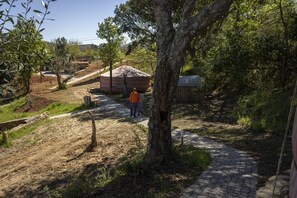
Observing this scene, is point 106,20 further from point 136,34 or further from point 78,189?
point 78,189

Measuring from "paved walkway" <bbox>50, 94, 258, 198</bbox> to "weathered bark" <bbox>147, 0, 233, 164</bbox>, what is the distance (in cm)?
134

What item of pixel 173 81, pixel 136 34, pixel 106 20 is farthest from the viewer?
pixel 136 34

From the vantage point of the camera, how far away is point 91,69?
164 ft

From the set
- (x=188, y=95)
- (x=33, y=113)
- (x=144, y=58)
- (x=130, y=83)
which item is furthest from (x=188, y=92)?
(x=144, y=58)

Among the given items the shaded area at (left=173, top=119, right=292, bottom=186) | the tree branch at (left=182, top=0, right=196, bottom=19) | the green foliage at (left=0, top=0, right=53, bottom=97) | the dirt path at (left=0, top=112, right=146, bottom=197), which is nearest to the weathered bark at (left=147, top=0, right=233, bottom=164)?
the tree branch at (left=182, top=0, right=196, bottom=19)

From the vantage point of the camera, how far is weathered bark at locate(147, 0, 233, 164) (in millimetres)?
7805

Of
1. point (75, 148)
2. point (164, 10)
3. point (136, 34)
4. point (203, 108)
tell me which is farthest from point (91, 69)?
point (164, 10)

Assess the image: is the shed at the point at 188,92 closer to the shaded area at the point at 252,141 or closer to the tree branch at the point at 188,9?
the shaded area at the point at 252,141

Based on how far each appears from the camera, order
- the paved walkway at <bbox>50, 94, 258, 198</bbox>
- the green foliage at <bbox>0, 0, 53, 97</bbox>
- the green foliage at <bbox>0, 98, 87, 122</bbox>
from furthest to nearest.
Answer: the green foliage at <bbox>0, 98, 87, 122</bbox>, the paved walkway at <bbox>50, 94, 258, 198</bbox>, the green foliage at <bbox>0, 0, 53, 97</bbox>

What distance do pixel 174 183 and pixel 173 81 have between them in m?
2.46

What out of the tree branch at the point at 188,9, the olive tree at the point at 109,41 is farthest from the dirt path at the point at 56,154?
the olive tree at the point at 109,41

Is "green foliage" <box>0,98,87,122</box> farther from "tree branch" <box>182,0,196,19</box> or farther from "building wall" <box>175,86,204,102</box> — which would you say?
"tree branch" <box>182,0,196,19</box>

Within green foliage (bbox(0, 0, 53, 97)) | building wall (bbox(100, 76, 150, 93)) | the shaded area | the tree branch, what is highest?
the tree branch

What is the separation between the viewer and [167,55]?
27.0 feet
